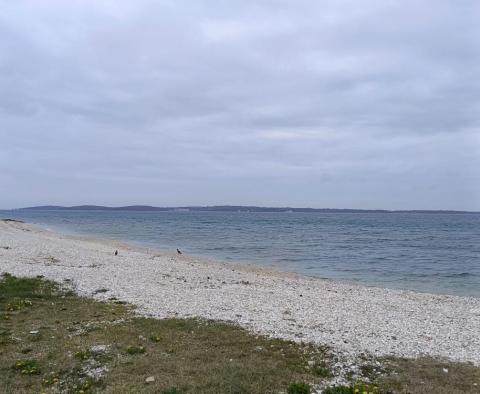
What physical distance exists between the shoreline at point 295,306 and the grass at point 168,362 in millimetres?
1132

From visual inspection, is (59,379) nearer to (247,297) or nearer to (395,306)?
(247,297)

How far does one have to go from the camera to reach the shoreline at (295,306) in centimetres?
1245

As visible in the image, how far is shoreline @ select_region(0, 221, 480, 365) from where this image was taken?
12453 mm

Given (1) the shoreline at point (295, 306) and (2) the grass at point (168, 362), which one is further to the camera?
(1) the shoreline at point (295, 306)

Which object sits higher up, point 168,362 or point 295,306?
point 168,362

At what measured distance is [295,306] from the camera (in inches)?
676

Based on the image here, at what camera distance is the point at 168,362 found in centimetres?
1002

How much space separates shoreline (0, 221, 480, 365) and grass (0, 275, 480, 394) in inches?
44.6

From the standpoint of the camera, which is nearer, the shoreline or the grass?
the grass

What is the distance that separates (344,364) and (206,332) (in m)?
4.04

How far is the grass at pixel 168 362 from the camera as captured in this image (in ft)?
29.2

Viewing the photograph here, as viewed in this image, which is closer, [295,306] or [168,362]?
[168,362]

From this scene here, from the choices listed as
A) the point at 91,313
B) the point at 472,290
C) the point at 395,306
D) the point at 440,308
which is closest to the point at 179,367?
the point at 91,313

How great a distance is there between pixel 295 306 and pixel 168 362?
809 cm
